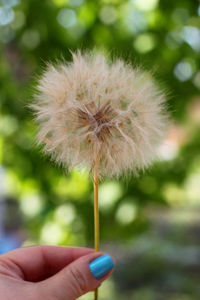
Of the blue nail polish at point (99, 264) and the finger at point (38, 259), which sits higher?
the blue nail polish at point (99, 264)

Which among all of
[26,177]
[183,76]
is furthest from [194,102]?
[26,177]

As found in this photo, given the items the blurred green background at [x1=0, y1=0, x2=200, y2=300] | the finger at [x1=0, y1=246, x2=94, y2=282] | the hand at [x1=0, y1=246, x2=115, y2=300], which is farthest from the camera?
the blurred green background at [x1=0, y1=0, x2=200, y2=300]

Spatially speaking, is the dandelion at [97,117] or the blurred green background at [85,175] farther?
the blurred green background at [85,175]

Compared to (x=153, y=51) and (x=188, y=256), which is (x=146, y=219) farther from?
(x=153, y=51)

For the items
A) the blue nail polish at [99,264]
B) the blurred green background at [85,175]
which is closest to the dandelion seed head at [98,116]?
the blue nail polish at [99,264]

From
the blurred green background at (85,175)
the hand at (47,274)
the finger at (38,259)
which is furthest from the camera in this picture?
the blurred green background at (85,175)

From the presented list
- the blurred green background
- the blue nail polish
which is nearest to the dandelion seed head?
the blue nail polish

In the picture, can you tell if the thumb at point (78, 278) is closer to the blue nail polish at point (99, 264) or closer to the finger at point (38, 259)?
the blue nail polish at point (99, 264)

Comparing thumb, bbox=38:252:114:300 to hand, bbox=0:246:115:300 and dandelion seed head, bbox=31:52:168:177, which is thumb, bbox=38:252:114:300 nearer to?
hand, bbox=0:246:115:300
